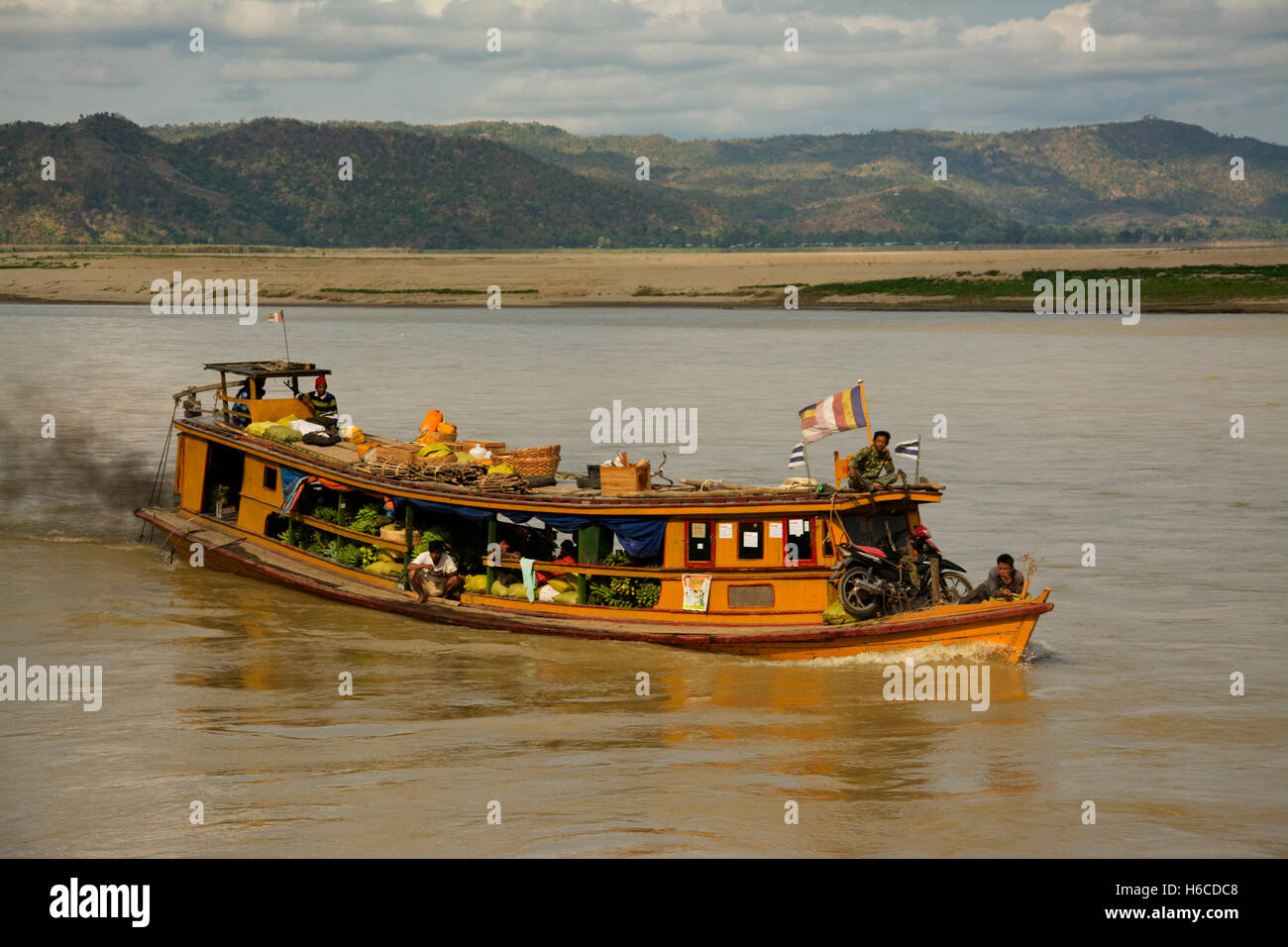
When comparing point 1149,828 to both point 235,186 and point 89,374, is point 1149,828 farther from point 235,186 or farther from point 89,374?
point 235,186

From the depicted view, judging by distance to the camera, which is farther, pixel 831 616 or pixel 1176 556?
pixel 1176 556

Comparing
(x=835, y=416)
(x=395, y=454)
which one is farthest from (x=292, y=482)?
(x=835, y=416)

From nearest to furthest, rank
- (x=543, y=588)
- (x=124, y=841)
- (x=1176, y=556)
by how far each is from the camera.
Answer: (x=124, y=841), (x=543, y=588), (x=1176, y=556)

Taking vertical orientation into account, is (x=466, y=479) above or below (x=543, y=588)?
above

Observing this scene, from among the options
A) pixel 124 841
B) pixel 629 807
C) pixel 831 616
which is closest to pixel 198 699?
pixel 124 841

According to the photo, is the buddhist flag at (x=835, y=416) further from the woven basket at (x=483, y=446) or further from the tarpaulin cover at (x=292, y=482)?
the tarpaulin cover at (x=292, y=482)

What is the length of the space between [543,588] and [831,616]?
155 inches

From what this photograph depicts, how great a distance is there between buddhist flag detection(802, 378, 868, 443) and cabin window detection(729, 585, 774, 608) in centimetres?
196

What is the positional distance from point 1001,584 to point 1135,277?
70731mm

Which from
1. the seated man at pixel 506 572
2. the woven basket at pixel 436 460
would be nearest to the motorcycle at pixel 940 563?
the seated man at pixel 506 572

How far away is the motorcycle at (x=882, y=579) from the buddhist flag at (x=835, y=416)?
1.41 meters

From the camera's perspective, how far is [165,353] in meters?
54.1

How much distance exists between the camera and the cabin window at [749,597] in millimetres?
17812

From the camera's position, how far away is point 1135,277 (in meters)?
82.5
